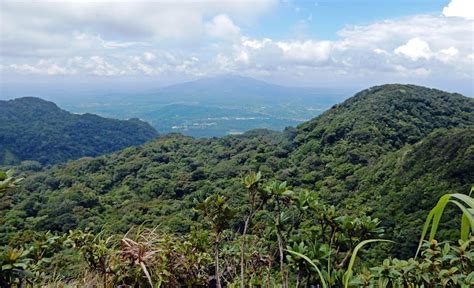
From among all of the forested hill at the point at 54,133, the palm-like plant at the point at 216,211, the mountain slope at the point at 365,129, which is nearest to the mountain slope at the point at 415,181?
the mountain slope at the point at 365,129

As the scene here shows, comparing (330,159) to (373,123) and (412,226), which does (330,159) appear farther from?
(412,226)

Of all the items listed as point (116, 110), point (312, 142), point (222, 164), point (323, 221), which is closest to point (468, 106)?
point (312, 142)

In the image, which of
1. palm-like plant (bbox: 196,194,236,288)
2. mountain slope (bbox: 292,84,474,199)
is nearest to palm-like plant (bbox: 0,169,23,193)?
palm-like plant (bbox: 196,194,236,288)

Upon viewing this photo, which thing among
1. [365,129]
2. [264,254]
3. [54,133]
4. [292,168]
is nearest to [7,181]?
[264,254]

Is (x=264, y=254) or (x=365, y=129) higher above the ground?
(x=264, y=254)

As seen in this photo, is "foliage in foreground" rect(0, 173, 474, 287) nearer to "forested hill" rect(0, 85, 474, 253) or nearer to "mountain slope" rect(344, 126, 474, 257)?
"forested hill" rect(0, 85, 474, 253)

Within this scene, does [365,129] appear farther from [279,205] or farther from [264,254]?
[279,205]
